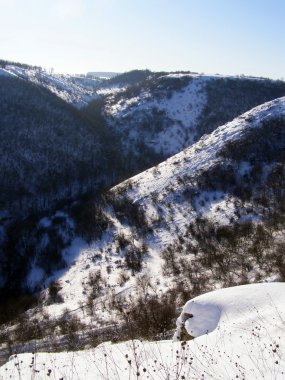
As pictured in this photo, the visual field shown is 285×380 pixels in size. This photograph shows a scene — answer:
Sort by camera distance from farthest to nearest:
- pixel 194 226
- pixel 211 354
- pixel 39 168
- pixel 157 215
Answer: pixel 39 168, pixel 157 215, pixel 194 226, pixel 211 354

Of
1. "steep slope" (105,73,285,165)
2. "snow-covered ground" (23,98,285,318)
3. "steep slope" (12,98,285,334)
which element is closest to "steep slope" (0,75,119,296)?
"snow-covered ground" (23,98,285,318)

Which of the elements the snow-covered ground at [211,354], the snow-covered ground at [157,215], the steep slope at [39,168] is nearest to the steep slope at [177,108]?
the steep slope at [39,168]

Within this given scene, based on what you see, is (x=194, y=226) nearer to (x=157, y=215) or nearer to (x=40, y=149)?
(x=157, y=215)

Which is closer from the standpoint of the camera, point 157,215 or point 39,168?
point 157,215

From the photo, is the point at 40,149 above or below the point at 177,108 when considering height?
below

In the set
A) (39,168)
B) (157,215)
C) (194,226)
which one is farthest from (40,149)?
(194,226)

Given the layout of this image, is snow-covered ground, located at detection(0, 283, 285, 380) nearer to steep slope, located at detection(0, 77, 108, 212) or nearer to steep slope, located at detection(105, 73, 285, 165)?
steep slope, located at detection(0, 77, 108, 212)

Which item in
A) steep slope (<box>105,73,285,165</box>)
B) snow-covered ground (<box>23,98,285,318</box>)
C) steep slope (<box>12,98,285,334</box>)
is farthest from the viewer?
steep slope (<box>105,73,285,165</box>)

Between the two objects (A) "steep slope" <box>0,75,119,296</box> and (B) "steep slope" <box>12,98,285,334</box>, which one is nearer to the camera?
(B) "steep slope" <box>12,98,285,334</box>

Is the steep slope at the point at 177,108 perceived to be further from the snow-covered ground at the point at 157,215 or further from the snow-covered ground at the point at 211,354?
the snow-covered ground at the point at 211,354
